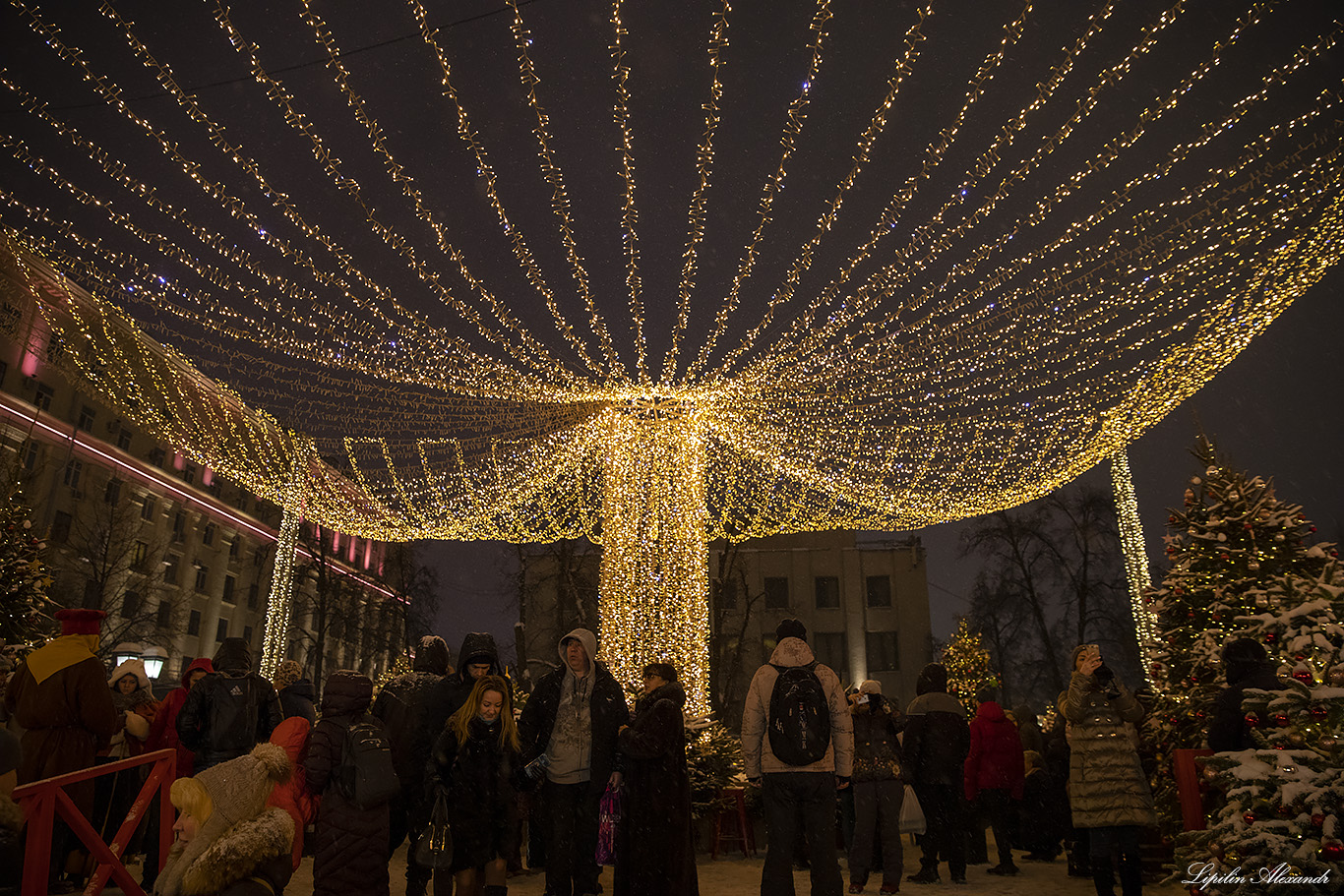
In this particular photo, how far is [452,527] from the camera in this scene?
14023 millimetres

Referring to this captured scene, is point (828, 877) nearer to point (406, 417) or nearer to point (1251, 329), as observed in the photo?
point (1251, 329)

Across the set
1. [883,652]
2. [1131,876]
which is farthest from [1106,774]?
[883,652]

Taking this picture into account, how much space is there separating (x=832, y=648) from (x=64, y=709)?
103ft

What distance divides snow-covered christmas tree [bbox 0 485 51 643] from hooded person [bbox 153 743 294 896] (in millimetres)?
5875

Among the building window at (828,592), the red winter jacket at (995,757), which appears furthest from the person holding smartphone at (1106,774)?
the building window at (828,592)

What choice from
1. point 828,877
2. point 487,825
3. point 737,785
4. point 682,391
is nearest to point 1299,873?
point 828,877

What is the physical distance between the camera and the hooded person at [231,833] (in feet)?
10.1

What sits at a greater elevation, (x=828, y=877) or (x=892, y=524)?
(x=892, y=524)

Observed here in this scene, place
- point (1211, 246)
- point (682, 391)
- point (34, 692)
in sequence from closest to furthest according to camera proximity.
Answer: point (34, 692) → point (1211, 246) → point (682, 391)

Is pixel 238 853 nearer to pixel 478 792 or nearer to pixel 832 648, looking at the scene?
pixel 478 792

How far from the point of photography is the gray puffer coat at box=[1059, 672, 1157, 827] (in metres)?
4.79

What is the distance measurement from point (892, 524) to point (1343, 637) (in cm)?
1049

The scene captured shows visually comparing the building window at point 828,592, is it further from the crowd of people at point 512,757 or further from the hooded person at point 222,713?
the hooded person at point 222,713

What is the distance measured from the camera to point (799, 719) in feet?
14.6
